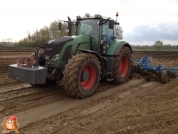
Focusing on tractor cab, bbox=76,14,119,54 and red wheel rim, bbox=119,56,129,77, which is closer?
tractor cab, bbox=76,14,119,54

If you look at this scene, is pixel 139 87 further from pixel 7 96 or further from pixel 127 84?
pixel 7 96

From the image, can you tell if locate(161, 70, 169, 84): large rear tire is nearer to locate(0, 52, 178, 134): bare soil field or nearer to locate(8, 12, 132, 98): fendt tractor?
locate(0, 52, 178, 134): bare soil field

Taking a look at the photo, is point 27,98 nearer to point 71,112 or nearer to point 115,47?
point 71,112

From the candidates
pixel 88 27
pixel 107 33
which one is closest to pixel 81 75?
pixel 88 27

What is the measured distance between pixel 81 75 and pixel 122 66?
2.85m

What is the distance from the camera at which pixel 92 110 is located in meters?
5.07

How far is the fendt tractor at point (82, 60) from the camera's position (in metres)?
5.41

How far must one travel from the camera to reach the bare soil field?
3908 millimetres

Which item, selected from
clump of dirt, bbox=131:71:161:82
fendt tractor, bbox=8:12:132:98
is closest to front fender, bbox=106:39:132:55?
fendt tractor, bbox=8:12:132:98

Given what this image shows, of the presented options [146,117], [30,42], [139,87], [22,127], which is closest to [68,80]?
[22,127]

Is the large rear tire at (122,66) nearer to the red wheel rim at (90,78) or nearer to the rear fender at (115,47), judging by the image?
the rear fender at (115,47)

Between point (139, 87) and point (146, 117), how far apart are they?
3247 mm

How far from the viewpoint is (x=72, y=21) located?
766 centimetres
